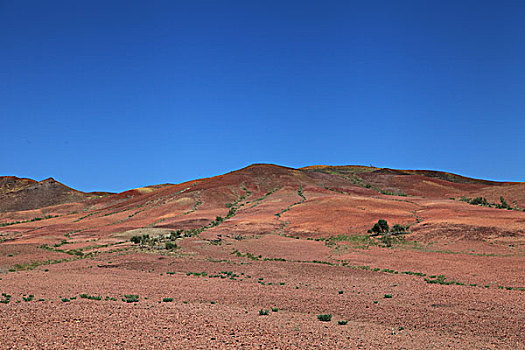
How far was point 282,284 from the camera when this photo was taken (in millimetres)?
16906

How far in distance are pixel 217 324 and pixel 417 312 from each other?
597 cm

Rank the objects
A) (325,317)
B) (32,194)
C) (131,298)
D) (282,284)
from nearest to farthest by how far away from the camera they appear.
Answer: (325,317) → (131,298) → (282,284) → (32,194)

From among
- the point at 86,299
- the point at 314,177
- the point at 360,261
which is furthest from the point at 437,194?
the point at 86,299

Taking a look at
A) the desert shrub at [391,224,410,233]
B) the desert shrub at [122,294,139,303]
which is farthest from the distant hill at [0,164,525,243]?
the desert shrub at [122,294,139,303]

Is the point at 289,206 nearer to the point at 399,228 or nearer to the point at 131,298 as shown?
the point at 399,228

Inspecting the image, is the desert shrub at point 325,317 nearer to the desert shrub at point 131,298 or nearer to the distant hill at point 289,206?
the desert shrub at point 131,298

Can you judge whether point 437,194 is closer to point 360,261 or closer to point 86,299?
point 360,261

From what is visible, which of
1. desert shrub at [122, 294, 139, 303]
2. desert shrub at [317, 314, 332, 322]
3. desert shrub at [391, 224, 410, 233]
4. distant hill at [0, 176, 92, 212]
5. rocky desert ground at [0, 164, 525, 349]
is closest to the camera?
rocky desert ground at [0, 164, 525, 349]

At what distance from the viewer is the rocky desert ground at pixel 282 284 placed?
8953 millimetres

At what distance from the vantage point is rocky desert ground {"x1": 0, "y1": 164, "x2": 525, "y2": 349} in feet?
29.4

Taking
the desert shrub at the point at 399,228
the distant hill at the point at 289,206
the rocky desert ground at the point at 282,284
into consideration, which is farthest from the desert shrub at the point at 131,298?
the desert shrub at the point at 399,228

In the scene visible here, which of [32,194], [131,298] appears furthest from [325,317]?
[32,194]

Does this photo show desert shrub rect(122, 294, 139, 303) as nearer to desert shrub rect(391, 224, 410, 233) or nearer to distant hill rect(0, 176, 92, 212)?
desert shrub rect(391, 224, 410, 233)

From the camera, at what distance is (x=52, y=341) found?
8.27 metres
